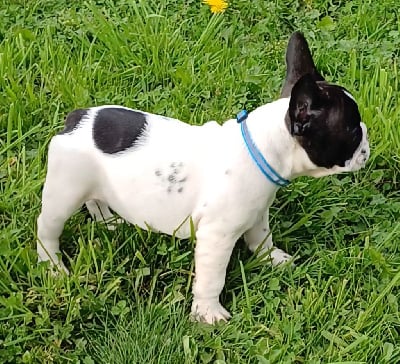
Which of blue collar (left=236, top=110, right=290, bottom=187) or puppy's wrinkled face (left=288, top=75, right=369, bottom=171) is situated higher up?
puppy's wrinkled face (left=288, top=75, right=369, bottom=171)

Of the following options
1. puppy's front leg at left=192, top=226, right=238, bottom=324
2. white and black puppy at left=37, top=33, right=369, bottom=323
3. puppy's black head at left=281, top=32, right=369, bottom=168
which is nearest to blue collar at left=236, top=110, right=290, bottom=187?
white and black puppy at left=37, top=33, right=369, bottom=323

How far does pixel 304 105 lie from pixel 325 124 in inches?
4.0

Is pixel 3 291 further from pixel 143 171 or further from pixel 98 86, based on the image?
pixel 98 86

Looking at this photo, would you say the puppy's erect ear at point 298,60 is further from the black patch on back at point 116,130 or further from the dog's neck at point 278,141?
the black patch on back at point 116,130

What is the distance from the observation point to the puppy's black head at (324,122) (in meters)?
2.45

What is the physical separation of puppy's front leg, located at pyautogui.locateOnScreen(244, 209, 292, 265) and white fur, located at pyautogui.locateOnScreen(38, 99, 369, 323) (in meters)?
0.15

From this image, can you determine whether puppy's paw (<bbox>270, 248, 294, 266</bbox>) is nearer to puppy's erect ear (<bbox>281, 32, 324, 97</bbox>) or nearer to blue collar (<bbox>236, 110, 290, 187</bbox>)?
blue collar (<bbox>236, 110, 290, 187</bbox>)

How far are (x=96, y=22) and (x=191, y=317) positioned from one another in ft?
5.55

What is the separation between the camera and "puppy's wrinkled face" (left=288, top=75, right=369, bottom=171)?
2.45 metres

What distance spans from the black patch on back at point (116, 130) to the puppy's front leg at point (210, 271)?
14.1 inches

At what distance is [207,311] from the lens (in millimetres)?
2801

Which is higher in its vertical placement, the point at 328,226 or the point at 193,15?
the point at 193,15

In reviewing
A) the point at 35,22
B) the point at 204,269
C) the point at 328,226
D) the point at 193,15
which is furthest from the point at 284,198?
the point at 35,22

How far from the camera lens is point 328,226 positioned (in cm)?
317
